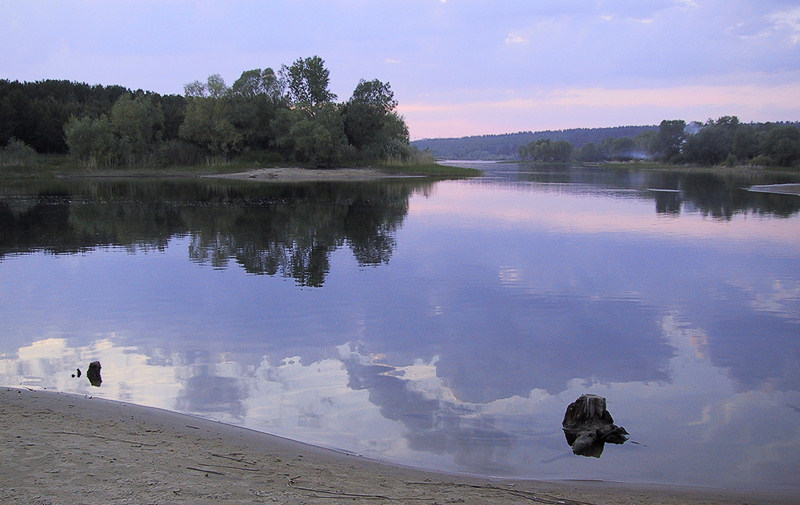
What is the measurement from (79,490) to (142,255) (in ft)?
48.1

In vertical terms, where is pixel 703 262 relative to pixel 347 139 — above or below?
below

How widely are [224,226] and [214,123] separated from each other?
167 ft

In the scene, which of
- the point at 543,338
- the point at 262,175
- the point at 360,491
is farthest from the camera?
the point at 262,175

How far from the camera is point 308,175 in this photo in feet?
220

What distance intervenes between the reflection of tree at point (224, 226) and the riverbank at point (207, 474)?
8.43 metres

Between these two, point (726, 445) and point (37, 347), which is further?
point (37, 347)

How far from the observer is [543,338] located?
Result: 35.4 ft

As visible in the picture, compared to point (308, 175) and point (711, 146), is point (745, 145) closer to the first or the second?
point (711, 146)

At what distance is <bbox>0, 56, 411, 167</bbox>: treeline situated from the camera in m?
66.0

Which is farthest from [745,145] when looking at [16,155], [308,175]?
[16,155]

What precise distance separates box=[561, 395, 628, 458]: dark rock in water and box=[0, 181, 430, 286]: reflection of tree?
8.67 m

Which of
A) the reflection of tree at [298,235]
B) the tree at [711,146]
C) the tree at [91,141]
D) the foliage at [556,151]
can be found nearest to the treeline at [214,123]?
the tree at [91,141]

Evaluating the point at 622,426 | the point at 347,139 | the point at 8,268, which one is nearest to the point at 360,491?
the point at 622,426

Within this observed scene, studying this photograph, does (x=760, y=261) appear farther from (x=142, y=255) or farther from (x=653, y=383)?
(x=142, y=255)
